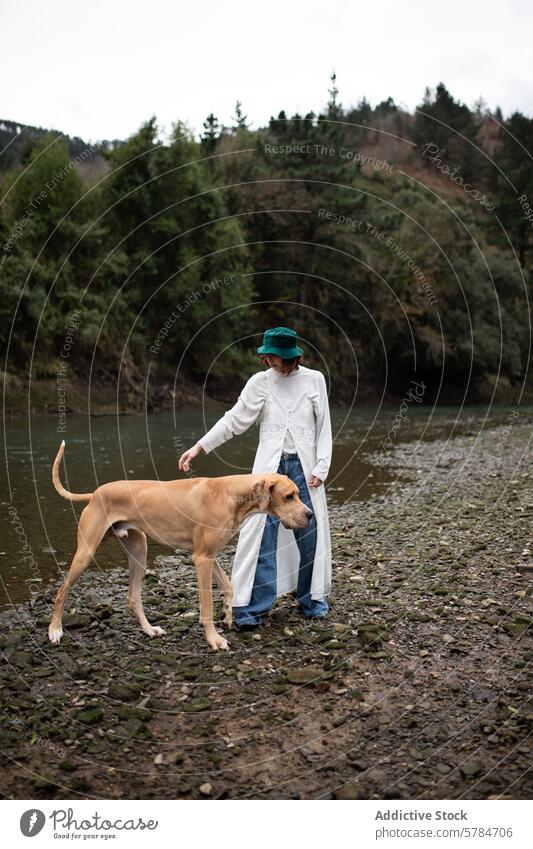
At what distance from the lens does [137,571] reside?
27.4 feet

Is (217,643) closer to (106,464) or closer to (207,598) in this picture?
(207,598)

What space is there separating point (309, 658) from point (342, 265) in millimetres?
54558

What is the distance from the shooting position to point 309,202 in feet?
176

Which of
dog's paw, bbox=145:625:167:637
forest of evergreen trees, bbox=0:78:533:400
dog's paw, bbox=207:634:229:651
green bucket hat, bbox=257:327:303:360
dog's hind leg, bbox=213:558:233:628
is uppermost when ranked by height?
forest of evergreen trees, bbox=0:78:533:400

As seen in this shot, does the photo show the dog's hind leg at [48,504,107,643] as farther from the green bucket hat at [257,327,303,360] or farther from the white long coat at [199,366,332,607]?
the green bucket hat at [257,327,303,360]

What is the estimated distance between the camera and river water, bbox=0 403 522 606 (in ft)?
39.1

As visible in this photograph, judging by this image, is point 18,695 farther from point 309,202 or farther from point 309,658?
point 309,202

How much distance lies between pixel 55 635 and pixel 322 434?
12.3 ft

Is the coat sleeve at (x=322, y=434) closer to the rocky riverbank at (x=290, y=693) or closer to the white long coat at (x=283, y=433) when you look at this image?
the white long coat at (x=283, y=433)

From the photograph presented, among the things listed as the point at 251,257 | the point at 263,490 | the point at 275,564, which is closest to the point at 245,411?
the point at 263,490

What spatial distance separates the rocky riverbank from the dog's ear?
5.11 ft

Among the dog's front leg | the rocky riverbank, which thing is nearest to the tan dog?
the dog's front leg

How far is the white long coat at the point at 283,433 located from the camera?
8.67 meters

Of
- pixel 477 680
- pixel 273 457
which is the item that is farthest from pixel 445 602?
pixel 273 457
